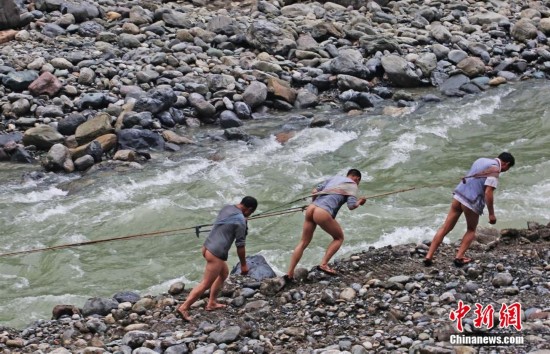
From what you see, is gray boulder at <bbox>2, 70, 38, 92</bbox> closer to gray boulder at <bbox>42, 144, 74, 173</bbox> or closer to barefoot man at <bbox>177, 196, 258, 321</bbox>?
gray boulder at <bbox>42, 144, 74, 173</bbox>

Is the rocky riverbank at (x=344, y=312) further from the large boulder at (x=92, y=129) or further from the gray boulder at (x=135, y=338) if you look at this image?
the large boulder at (x=92, y=129)

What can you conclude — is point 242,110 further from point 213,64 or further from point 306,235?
point 306,235

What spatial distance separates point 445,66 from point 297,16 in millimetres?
5657

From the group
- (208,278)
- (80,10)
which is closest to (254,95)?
(80,10)

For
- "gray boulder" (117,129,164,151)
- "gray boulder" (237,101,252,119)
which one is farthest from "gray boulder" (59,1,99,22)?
"gray boulder" (117,129,164,151)

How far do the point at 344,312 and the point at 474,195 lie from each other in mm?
2229

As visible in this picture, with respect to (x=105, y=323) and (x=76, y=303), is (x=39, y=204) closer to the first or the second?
(x=76, y=303)

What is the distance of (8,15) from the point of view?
20.9 meters

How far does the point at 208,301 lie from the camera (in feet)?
27.8

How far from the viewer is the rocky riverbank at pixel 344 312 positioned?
688cm

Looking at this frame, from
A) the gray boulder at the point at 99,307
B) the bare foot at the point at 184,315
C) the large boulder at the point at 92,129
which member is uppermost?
the bare foot at the point at 184,315

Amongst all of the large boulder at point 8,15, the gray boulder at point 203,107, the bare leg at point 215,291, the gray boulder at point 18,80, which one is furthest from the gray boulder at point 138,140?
the large boulder at point 8,15

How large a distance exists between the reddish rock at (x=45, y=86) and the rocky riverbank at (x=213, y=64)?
0.02 meters

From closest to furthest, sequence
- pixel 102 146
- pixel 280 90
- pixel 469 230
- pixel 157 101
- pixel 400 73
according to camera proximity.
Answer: pixel 469 230 → pixel 102 146 → pixel 157 101 → pixel 280 90 → pixel 400 73
